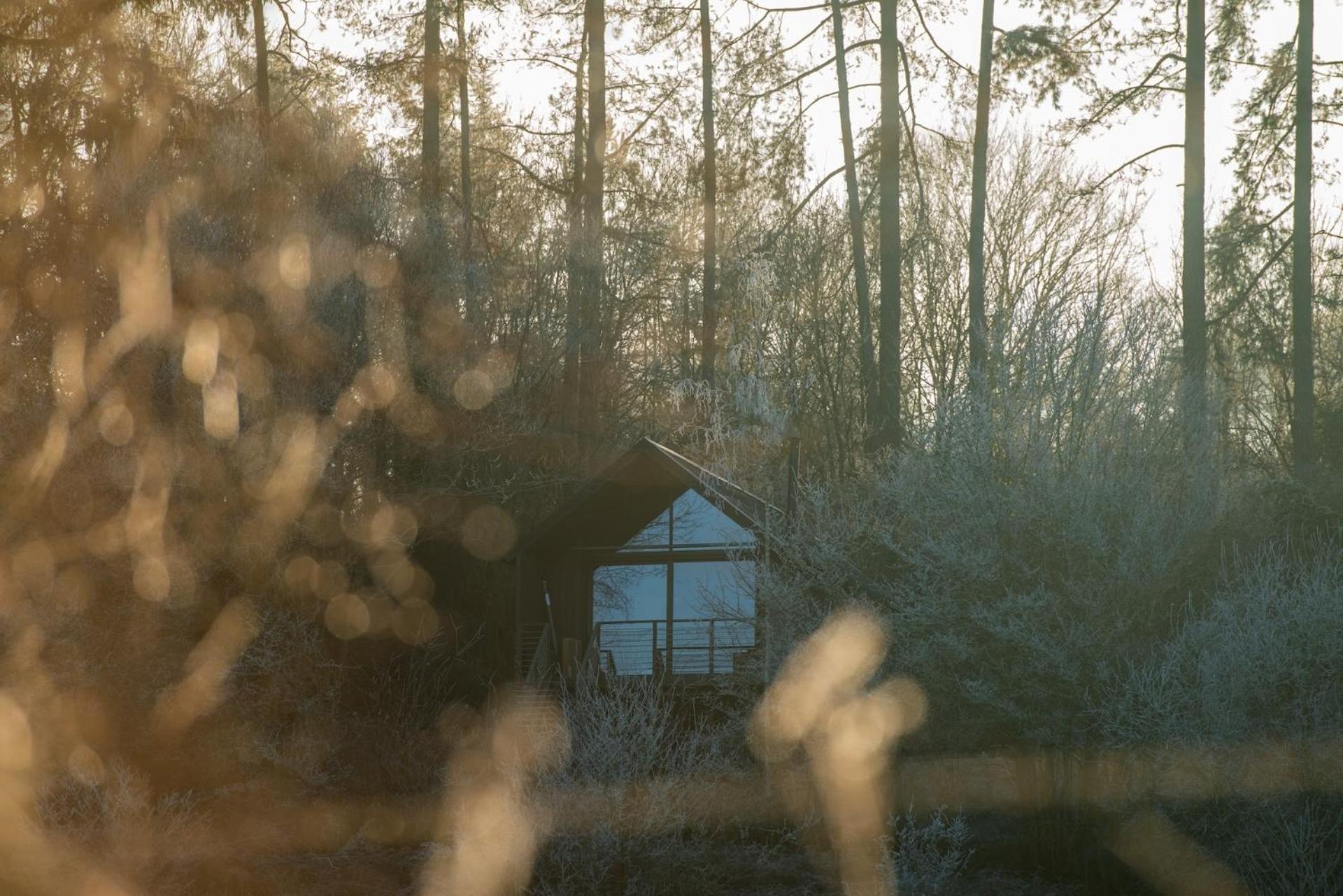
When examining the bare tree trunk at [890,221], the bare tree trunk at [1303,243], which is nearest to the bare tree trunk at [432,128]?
the bare tree trunk at [890,221]

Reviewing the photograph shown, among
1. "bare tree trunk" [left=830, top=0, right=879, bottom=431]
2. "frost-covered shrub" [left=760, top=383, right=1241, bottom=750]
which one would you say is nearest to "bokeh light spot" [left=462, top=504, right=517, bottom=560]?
"bare tree trunk" [left=830, top=0, right=879, bottom=431]

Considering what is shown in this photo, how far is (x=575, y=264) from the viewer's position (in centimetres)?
2541

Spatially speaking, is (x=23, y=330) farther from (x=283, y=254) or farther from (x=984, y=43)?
(x=984, y=43)

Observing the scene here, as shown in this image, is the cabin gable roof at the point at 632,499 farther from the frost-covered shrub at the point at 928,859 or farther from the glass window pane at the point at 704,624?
the frost-covered shrub at the point at 928,859

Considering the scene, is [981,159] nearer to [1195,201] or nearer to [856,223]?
[856,223]

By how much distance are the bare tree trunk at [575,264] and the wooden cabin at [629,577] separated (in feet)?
14.5

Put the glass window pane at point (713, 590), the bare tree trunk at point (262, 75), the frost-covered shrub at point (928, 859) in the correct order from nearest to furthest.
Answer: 1. the frost-covered shrub at point (928, 859)
2. the glass window pane at point (713, 590)
3. the bare tree trunk at point (262, 75)

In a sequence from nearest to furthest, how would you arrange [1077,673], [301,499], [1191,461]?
[1077,673], [1191,461], [301,499]

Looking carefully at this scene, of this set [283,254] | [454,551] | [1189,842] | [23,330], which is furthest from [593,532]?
[1189,842]

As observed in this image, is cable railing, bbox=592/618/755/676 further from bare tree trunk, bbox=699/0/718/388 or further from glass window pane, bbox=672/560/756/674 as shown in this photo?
bare tree trunk, bbox=699/0/718/388

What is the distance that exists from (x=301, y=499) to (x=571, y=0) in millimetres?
11011

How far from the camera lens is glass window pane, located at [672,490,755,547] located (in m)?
21.0

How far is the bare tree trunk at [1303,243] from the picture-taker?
19172 millimetres

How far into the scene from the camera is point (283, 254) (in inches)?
816
